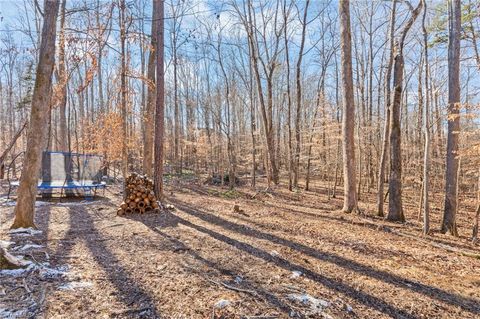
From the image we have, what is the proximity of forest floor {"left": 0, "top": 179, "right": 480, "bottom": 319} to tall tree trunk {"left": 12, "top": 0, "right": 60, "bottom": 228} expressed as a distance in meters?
0.55

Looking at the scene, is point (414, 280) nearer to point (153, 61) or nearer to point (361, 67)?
point (153, 61)

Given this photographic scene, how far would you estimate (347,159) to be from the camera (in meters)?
7.48

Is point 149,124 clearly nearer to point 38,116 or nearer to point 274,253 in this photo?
point 38,116

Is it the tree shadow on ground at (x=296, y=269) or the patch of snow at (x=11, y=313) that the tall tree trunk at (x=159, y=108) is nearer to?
the tree shadow on ground at (x=296, y=269)

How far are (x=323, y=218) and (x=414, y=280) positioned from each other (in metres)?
3.36

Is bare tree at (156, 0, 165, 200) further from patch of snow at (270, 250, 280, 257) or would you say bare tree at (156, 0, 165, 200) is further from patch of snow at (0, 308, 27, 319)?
patch of snow at (0, 308, 27, 319)

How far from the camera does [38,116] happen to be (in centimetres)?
427

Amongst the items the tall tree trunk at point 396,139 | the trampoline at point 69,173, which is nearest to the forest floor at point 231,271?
the tall tree trunk at point 396,139

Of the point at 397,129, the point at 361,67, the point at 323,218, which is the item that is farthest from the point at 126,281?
the point at 361,67

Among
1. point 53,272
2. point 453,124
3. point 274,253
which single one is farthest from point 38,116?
point 453,124

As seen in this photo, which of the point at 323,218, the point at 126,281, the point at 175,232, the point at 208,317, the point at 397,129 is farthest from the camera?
the point at 397,129

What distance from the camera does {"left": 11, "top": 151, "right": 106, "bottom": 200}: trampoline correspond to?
772cm

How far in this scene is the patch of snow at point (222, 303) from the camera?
2379 millimetres

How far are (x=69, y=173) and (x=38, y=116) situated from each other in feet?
14.9
